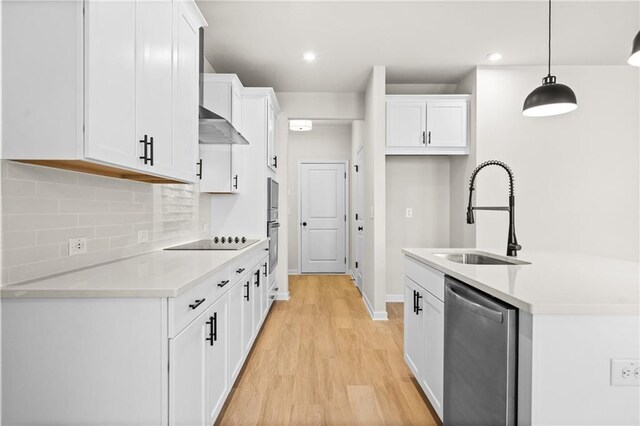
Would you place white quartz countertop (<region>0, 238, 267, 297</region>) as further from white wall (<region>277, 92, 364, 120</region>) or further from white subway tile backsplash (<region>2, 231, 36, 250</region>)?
white wall (<region>277, 92, 364, 120</region>)

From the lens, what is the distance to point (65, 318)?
1.23 m

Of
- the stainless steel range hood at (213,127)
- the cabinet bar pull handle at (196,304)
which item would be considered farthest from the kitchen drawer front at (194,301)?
the stainless steel range hood at (213,127)

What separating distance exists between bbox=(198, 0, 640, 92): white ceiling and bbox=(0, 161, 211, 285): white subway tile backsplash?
1.64 metres

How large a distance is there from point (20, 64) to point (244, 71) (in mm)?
2977

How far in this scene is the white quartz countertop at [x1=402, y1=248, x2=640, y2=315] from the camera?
104 centimetres

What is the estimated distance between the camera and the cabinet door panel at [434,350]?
1.76 m

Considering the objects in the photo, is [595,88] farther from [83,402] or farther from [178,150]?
[83,402]

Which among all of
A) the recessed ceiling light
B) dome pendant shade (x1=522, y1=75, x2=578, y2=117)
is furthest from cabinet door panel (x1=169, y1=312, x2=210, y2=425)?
the recessed ceiling light

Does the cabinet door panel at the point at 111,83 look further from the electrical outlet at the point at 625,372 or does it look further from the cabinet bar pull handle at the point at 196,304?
the electrical outlet at the point at 625,372

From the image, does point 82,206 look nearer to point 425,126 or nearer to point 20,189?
point 20,189

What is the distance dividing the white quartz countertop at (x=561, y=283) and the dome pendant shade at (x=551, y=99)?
987 mm

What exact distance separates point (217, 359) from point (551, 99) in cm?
251

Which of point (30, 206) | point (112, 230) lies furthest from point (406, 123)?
point (30, 206)

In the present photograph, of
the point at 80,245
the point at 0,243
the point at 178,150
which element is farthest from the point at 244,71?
the point at 0,243
